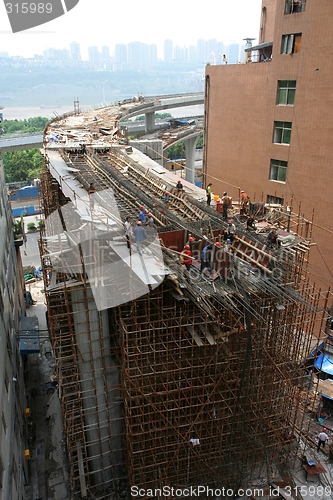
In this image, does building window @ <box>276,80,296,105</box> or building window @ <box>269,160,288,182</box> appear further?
building window @ <box>269,160,288,182</box>

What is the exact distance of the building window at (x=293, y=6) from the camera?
23.6 m

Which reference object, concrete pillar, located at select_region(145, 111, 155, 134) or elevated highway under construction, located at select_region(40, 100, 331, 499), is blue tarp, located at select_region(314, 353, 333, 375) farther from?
concrete pillar, located at select_region(145, 111, 155, 134)

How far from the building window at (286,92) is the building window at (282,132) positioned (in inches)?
51.5

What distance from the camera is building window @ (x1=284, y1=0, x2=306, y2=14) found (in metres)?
23.6

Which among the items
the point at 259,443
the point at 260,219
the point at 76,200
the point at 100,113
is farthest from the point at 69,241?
the point at 100,113

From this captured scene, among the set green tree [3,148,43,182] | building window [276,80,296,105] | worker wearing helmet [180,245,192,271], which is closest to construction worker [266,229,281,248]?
worker wearing helmet [180,245,192,271]

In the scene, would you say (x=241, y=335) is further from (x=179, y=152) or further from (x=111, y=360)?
(x=179, y=152)

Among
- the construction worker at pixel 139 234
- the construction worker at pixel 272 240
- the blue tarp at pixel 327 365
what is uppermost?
the construction worker at pixel 139 234

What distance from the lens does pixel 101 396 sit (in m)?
15.9

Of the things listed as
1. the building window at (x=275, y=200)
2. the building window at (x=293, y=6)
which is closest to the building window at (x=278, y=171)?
the building window at (x=275, y=200)

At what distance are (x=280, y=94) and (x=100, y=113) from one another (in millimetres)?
29615

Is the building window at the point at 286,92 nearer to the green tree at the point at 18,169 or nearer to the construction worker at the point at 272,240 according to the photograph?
the construction worker at the point at 272,240

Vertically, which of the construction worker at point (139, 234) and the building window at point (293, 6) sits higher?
the building window at point (293, 6)

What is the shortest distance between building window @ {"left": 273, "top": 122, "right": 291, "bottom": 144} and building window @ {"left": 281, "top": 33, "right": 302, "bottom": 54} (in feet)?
13.5
